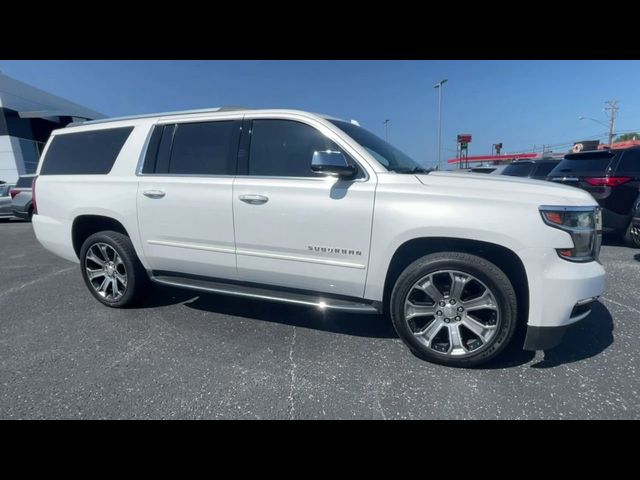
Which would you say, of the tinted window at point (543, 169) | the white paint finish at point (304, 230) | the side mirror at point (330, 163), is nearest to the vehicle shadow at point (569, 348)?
the white paint finish at point (304, 230)

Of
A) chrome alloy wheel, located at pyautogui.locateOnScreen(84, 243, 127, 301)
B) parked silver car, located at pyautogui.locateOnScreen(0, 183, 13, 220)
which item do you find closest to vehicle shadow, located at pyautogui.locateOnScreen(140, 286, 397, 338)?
chrome alloy wheel, located at pyautogui.locateOnScreen(84, 243, 127, 301)

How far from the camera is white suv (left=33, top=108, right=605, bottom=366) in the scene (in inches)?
87.4

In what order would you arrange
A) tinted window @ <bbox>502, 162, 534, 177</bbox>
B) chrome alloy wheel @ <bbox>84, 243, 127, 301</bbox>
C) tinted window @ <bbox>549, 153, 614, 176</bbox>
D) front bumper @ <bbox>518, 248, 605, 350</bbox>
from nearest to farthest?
front bumper @ <bbox>518, 248, 605, 350</bbox> → chrome alloy wheel @ <bbox>84, 243, 127, 301</bbox> → tinted window @ <bbox>549, 153, 614, 176</bbox> → tinted window @ <bbox>502, 162, 534, 177</bbox>

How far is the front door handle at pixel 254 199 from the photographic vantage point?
2715 mm

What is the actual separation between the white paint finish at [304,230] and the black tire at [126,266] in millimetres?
1345

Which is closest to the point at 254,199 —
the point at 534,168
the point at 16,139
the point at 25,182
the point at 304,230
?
the point at 304,230

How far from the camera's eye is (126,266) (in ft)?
11.2

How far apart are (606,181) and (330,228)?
618 centimetres

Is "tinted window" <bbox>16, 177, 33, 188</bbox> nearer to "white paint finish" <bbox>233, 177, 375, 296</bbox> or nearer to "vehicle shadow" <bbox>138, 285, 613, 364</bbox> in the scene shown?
"vehicle shadow" <bbox>138, 285, 613, 364</bbox>

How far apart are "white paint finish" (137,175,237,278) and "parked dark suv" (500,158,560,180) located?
9078 millimetres

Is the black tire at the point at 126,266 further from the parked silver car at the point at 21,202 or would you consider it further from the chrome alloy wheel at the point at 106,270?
the parked silver car at the point at 21,202

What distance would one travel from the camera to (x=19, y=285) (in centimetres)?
455
